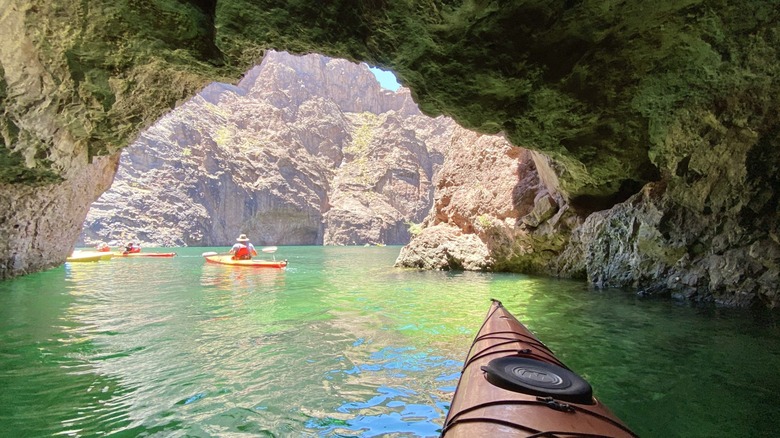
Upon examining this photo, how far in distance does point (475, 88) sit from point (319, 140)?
103 metres

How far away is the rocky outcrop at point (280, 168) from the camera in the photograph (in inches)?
2862

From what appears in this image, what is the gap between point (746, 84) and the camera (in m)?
7.96

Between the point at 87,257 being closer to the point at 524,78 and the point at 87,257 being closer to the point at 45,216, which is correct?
the point at 45,216

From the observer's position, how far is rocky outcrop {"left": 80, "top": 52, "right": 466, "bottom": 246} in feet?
238

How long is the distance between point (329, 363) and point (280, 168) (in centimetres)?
9056

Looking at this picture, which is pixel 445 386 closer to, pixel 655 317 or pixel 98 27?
pixel 655 317

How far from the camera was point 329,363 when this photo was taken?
5547 millimetres

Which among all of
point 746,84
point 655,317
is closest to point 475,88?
point 746,84

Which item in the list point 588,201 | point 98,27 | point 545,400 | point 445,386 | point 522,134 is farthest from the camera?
point 588,201

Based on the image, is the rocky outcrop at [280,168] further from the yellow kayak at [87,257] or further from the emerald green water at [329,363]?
the emerald green water at [329,363]

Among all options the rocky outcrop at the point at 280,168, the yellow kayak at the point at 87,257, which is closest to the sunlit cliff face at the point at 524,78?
the yellow kayak at the point at 87,257

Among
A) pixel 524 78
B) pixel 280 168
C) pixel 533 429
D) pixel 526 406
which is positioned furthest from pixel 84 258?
pixel 280 168

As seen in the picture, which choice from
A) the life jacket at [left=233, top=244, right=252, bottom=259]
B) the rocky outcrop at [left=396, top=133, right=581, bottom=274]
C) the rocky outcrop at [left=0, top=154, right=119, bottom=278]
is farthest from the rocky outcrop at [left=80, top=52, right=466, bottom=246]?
the rocky outcrop at [left=0, top=154, right=119, bottom=278]

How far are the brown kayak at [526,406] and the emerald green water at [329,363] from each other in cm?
90
